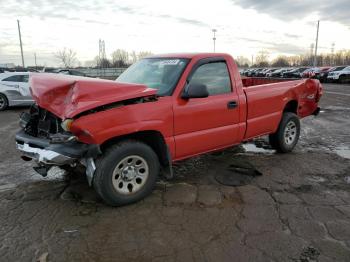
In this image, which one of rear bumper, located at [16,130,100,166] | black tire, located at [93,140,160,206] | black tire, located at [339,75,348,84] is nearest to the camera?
rear bumper, located at [16,130,100,166]

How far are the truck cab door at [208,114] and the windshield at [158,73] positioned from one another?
0.60 ft

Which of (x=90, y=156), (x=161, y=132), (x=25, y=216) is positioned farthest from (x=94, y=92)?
(x=25, y=216)

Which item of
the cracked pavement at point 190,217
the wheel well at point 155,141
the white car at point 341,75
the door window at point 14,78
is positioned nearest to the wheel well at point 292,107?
the cracked pavement at point 190,217

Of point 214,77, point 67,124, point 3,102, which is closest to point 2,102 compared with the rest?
point 3,102

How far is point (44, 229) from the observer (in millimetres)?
3762

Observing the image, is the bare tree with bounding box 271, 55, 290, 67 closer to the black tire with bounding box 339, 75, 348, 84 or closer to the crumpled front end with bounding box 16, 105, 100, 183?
the black tire with bounding box 339, 75, 348, 84

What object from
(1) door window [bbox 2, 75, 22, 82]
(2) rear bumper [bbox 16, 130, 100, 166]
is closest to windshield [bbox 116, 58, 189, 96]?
(2) rear bumper [bbox 16, 130, 100, 166]

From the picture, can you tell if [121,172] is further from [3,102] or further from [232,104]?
[3,102]

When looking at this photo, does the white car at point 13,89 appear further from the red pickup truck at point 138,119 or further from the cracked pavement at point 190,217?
the red pickup truck at point 138,119

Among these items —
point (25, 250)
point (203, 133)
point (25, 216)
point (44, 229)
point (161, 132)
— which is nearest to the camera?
point (25, 250)

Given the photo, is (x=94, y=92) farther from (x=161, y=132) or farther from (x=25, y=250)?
(x=25, y=250)

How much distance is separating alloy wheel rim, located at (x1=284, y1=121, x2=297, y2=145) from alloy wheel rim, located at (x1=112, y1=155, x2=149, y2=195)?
340 centimetres

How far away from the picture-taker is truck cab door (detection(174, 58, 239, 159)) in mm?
4719

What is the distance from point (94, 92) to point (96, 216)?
142 cm
